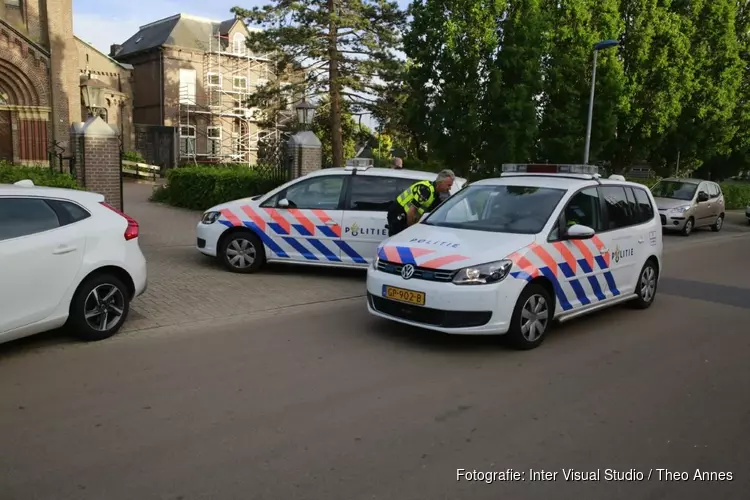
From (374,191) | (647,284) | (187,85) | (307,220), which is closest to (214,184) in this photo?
(307,220)

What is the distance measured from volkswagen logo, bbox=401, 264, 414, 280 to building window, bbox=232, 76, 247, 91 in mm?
40444

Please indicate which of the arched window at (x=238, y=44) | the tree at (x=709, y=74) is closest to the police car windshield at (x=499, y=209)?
the tree at (x=709, y=74)

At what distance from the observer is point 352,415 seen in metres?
4.57

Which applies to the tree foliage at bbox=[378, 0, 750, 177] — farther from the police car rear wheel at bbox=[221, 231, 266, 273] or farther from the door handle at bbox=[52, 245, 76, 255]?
the door handle at bbox=[52, 245, 76, 255]

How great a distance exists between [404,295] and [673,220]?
14910 mm

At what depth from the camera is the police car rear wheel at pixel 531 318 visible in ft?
19.8

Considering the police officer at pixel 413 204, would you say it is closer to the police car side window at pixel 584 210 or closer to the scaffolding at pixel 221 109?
the police car side window at pixel 584 210

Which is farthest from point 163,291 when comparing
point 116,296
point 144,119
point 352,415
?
point 144,119

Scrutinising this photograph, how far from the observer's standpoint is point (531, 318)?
20.4 ft

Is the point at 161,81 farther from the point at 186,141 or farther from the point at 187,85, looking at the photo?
the point at 186,141

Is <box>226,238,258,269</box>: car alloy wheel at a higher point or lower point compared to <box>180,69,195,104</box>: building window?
lower

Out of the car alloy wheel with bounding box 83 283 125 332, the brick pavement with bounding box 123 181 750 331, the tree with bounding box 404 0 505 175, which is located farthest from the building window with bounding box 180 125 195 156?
the car alloy wheel with bounding box 83 283 125 332

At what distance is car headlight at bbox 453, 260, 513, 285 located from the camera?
19.2 feet

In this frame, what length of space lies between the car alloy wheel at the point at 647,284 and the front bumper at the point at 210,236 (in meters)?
5.98
